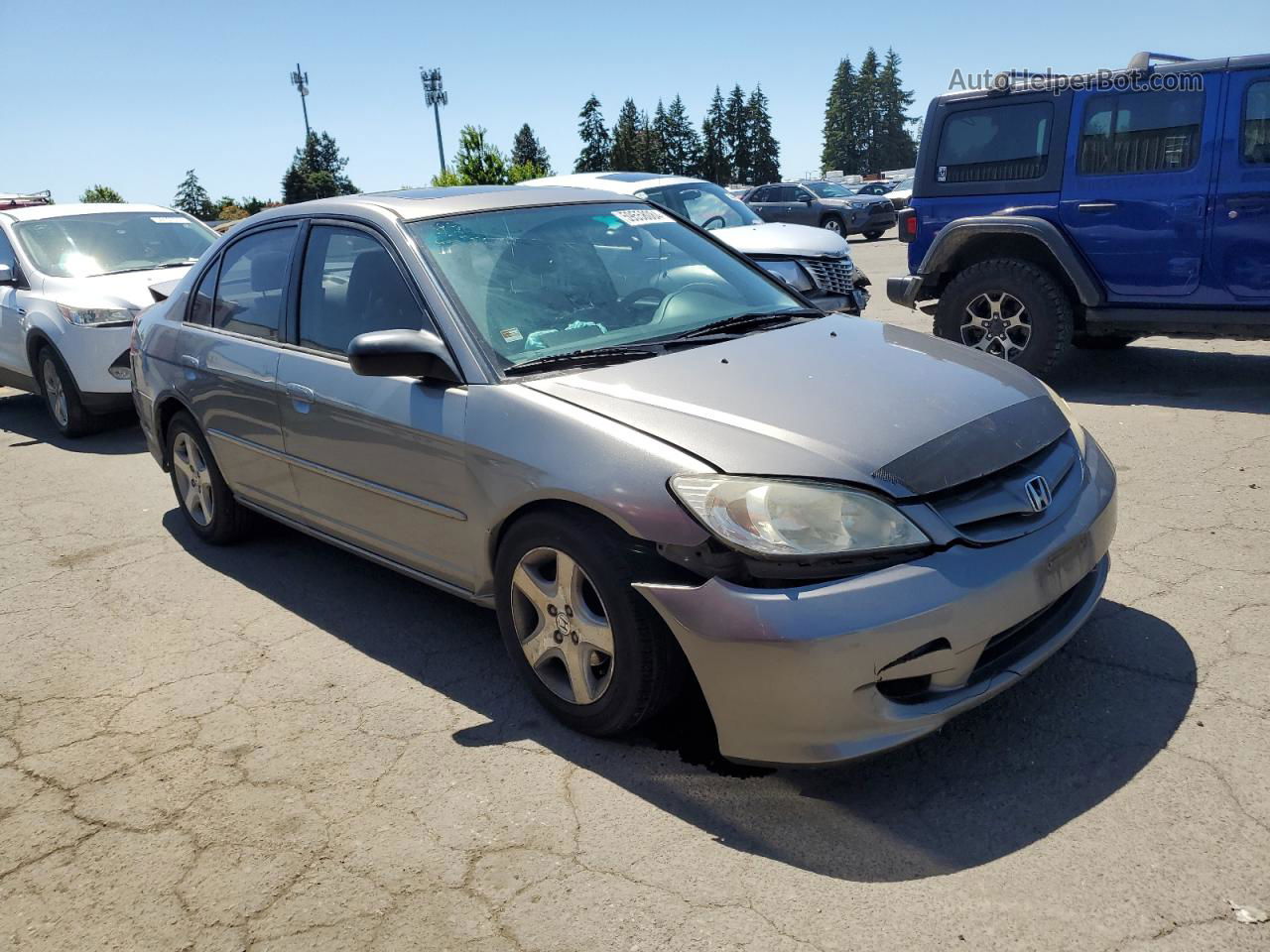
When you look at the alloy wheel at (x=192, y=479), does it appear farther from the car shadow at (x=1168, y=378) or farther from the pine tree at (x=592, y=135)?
the pine tree at (x=592, y=135)

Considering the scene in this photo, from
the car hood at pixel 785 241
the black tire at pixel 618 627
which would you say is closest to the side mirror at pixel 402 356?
the black tire at pixel 618 627

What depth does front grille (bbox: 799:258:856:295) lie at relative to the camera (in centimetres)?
898

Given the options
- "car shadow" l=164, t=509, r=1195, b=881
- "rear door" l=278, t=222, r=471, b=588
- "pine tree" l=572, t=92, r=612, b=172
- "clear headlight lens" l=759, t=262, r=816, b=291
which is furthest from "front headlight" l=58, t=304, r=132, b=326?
"pine tree" l=572, t=92, r=612, b=172

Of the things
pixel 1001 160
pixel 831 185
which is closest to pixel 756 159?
pixel 831 185

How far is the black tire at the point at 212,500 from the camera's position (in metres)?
5.10

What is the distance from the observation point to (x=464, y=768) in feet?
10.4

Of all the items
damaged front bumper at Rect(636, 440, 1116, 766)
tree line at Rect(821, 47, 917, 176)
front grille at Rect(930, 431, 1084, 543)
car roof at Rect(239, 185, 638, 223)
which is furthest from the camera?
tree line at Rect(821, 47, 917, 176)

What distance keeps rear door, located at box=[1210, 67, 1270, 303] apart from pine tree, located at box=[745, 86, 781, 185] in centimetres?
10459

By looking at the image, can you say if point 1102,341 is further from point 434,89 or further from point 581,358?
point 434,89

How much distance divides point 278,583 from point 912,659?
321 cm

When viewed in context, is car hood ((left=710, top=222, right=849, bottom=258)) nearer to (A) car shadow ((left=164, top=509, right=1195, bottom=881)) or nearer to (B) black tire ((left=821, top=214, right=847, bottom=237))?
(A) car shadow ((left=164, top=509, right=1195, bottom=881))

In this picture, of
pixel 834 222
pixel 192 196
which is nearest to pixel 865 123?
pixel 192 196

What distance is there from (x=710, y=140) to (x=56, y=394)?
4104 inches

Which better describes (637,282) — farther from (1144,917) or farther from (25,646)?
(25,646)
